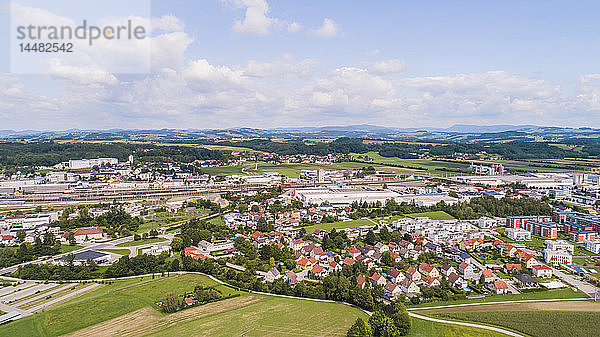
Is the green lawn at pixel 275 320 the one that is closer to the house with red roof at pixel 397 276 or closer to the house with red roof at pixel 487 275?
the house with red roof at pixel 397 276

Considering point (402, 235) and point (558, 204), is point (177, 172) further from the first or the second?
point (558, 204)

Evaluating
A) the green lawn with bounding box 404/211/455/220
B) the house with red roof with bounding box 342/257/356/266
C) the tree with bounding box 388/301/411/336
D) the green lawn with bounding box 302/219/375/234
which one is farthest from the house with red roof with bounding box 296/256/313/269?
the green lawn with bounding box 404/211/455/220

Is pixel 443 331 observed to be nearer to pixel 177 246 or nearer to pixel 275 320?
pixel 275 320

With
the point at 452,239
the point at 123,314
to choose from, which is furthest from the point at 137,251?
the point at 452,239

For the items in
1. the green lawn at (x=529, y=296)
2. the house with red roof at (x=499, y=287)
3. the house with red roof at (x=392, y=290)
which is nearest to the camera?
the green lawn at (x=529, y=296)

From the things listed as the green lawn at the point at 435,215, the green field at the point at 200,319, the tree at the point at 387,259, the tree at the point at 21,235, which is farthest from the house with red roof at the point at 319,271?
the tree at the point at 21,235

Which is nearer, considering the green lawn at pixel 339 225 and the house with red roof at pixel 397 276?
the house with red roof at pixel 397 276
